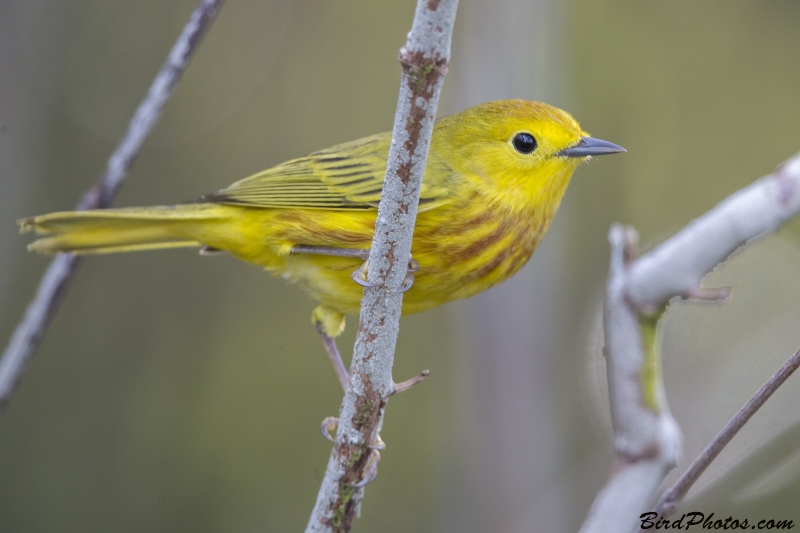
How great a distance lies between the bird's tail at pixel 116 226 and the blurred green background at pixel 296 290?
3.33 feet

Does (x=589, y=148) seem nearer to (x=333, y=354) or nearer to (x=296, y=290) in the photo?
(x=333, y=354)

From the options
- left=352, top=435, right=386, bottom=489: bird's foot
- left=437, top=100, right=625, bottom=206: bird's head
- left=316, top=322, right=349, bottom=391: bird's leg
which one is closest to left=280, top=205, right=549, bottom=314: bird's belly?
left=437, top=100, right=625, bottom=206: bird's head

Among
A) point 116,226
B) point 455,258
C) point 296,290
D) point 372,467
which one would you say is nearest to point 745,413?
point 455,258

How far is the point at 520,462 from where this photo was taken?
18.0 feet

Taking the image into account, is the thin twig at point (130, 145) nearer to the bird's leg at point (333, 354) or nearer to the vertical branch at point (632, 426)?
the bird's leg at point (333, 354)

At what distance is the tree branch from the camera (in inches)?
63.9

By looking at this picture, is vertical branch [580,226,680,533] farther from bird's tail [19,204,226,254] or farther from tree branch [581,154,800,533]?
bird's tail [19,204,226,254]

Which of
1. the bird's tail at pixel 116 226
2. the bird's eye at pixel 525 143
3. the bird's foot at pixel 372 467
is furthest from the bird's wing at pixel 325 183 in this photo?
the bird's foot at pixel 372 467

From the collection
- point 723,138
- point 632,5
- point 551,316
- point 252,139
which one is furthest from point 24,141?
point 723,138

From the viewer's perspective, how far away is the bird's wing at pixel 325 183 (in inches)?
151

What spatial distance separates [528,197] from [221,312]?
4.63 metres

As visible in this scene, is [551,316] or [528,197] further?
[551,316]

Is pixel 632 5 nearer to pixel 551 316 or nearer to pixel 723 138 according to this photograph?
pixel 723 138

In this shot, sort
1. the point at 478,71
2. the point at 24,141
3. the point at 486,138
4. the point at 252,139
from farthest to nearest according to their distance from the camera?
the point at 252,139 → the point at 478,71 → the point at 24,141 → the point at 486,138
